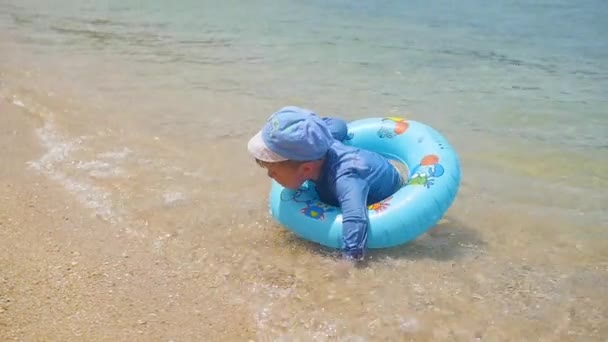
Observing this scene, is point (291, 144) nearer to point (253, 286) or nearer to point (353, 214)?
point (353, 214)

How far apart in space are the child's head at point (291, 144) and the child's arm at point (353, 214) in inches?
8.2

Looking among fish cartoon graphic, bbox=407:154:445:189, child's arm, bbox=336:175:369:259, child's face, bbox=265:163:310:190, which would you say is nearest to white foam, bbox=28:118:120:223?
child's face, bbox=265:163:310:190

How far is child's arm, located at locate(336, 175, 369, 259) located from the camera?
3455mm

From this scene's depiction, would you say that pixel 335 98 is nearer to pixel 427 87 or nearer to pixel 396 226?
pixel 427 87

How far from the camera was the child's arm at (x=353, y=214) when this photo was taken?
346 cm

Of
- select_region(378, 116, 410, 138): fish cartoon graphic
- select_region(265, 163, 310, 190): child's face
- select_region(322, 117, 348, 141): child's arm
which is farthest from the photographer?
select_region(378, 116, 410, 138): fish cartoon graphic

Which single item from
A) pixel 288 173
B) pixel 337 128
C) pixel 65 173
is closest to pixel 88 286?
pixel 288 173

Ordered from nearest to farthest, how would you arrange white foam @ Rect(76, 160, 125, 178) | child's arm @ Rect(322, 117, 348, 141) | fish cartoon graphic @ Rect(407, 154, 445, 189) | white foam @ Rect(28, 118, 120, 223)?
fish cartoon graphic @ Rect(407, 154, 445, 189) < white foam @ Rect(28, 118, 120, 223) < child's arm @ Rect(322, 117, 348, 141) < white foam @ Rect(76, 160, 125, 178)

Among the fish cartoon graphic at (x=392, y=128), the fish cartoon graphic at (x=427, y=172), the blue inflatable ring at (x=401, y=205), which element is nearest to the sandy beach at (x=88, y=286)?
the blue inflatable ring at (x=401, y=205)

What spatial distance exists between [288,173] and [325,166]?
0.21 metres

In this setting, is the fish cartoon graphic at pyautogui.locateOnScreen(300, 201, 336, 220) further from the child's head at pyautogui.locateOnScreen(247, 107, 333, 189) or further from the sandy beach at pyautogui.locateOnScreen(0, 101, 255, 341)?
the sandy beach at pyautogui.locateOnScreen(0, 101, 255, 341)

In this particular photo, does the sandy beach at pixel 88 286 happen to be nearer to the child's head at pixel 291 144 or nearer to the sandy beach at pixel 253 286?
the sandy beach at pixel 253 286

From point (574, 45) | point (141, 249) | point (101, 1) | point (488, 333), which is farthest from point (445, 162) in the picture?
point (101, 1)

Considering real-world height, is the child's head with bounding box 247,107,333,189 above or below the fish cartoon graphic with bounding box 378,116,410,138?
above
